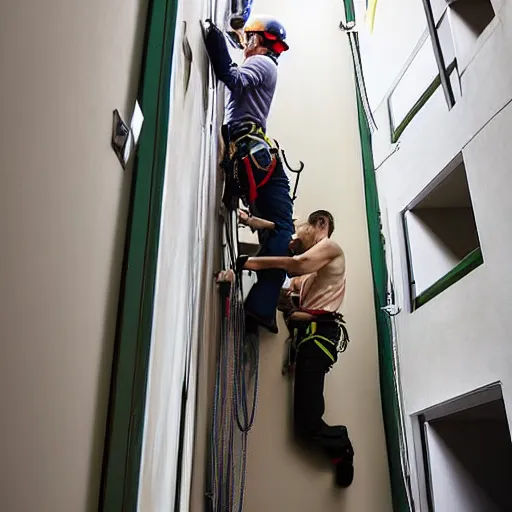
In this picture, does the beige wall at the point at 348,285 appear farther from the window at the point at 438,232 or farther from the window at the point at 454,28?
the window at the point at 454,28

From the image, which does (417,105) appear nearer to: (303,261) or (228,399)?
(303,261)

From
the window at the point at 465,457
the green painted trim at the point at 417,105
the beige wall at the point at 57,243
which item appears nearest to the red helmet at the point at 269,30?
the green painted trim at the point at 417,105

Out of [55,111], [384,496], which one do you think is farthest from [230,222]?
[55,111]

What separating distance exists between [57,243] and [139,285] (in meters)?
0.32

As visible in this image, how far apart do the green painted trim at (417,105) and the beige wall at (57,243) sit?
289cm

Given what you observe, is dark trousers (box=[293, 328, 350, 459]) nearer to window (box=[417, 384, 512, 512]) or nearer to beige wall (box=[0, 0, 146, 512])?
window (box=[417, 384, 512, 512])

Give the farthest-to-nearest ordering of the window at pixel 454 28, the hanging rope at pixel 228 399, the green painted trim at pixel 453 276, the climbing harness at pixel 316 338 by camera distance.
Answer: the climbing harness at pixel 316 338, the window at pixel 454 28, the green painted trim at pixel 453 276, the hanging rope at pixel 228 399

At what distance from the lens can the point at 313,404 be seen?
339 centimetres

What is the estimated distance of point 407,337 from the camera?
3.59 meters

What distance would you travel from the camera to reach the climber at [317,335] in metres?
3.34

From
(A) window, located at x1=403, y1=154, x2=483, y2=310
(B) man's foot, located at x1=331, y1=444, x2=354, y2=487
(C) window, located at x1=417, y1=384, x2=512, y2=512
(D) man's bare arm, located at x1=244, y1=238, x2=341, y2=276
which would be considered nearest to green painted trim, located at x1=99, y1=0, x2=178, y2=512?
(D) man's bare arm, located at x1=244, y1=238, x2=341, y2=276

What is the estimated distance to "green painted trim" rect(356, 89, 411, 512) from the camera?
11.1 feet

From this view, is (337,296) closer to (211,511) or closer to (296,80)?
(211,511)

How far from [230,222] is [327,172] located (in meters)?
1.36
